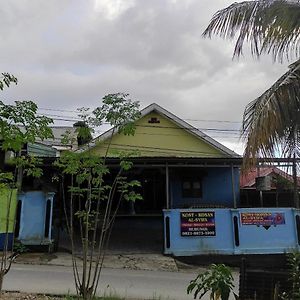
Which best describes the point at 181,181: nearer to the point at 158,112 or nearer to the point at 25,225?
the point at 158,112

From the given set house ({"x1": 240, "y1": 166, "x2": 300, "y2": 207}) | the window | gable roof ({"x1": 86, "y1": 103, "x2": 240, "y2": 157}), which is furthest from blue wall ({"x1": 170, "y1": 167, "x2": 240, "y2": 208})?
gable roof ({"x1": 86, "y1": 103, "x2": 240, "y2": 157})

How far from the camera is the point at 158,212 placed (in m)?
18.9

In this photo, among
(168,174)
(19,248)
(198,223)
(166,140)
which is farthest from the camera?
(166,140)

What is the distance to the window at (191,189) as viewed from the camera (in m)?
19.0

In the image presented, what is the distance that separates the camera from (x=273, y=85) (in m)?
8.04

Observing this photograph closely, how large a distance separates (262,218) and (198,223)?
7.02 ft

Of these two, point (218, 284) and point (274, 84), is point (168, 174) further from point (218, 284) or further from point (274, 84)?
point (218, 284)

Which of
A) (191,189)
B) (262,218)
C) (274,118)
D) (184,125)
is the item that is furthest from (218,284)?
(184,125)

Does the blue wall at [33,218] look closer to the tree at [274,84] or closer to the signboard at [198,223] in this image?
the signboard at [198,223]

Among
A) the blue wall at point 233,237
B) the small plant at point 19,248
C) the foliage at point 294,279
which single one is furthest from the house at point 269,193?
the foliage at point 294,279

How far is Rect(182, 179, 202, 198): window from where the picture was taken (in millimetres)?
19016

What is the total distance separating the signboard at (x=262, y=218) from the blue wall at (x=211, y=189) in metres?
4.55

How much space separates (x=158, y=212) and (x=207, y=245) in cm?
521

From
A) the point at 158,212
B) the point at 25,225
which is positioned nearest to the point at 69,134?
→ the point at 25,225
